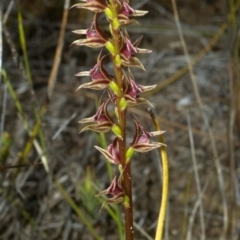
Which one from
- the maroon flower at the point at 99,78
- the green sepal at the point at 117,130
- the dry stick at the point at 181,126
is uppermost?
the maroon flower at the point at 99,78

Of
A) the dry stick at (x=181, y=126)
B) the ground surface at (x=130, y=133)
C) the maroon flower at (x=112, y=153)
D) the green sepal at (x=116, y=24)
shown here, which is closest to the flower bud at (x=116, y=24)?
the green sepal at (x=116, y=24)

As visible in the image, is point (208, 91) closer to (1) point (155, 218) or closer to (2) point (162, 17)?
(2) point (162, 17)

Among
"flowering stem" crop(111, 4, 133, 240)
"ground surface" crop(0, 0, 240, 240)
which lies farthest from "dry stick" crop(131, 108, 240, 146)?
"flowering stem" crop(111, 4, 133, 240)

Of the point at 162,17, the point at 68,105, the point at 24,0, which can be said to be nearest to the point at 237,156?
the point at 68,105

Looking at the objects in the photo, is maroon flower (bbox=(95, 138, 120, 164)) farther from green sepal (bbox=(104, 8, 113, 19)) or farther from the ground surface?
the ground surface

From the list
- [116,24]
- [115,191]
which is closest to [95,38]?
[116,24]

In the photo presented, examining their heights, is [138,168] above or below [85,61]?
below

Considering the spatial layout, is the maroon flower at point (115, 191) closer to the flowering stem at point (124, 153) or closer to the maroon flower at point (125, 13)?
the flowering stem at point (124, 153)

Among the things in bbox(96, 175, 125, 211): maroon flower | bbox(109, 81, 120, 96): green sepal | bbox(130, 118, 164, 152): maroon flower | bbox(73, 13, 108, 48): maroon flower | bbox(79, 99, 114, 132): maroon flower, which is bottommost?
bbox(96, 175, 125, 211): maroon flower
